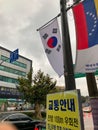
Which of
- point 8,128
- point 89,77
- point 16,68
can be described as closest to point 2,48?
point 16,68

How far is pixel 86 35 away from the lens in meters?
5.34

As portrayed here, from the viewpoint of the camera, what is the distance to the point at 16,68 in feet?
248

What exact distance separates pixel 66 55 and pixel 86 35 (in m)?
0.63

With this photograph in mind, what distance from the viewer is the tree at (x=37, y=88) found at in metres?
27.9

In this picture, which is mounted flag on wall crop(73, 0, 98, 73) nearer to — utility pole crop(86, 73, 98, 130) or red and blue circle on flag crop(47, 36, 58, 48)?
red and blue circle on flag crop(47, 36, 58, 48)

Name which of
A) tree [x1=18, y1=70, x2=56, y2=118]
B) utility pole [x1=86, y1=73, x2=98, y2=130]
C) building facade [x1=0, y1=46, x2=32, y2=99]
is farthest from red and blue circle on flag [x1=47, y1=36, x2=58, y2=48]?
building facade [x1=0, y1=46, x2=32, y2=99]

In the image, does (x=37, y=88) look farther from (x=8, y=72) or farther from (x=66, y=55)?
(x=8, y=72)

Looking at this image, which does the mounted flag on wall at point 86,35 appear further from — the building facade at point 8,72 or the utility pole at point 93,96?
the building facade at point 8,72

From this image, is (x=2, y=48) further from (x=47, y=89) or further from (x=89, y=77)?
(x=89, y=77)

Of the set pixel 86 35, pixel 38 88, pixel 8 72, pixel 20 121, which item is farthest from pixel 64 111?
pixel 8 72

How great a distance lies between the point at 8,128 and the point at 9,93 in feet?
226

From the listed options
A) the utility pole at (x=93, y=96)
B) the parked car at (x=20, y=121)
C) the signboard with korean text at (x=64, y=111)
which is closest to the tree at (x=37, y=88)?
the parked car at (x=20, y=121)

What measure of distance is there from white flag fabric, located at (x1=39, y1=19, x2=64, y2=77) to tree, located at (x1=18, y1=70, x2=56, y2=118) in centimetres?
2156

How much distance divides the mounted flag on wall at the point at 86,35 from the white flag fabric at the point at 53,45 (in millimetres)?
663
